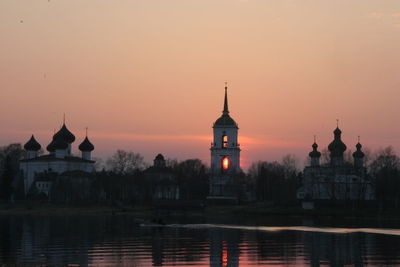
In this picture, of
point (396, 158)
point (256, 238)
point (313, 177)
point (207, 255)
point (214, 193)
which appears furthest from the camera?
point (396, 158)

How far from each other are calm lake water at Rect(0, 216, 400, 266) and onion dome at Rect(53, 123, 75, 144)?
279 ft

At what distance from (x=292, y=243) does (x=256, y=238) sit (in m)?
6.29

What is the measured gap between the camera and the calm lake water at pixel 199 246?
50531 mm

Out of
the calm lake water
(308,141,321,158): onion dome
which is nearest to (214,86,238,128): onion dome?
(308,141,321,158): onion dome

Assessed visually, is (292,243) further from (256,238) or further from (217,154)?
(217,154)

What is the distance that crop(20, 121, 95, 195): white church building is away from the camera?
162m

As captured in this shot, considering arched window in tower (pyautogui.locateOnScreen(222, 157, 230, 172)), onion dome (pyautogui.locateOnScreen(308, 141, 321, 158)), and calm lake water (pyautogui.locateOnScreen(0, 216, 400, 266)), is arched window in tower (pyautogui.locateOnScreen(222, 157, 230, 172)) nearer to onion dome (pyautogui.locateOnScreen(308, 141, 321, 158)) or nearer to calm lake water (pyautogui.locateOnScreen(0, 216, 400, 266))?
onion dome (pyautogui.locateOnScreen(308, 141, 321, 158))

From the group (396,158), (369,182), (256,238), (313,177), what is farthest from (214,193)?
(256,238)

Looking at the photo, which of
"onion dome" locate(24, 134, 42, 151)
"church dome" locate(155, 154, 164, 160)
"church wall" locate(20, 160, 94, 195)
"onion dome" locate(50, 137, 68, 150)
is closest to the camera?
"church wall" locate(20, 160, 94, 195)

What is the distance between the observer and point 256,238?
224 ft

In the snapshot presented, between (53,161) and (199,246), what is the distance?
105m

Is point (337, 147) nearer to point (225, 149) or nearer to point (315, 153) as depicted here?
point (315, 153)

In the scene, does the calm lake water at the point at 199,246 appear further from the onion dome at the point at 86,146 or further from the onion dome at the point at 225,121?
the onion dome at the point at 86,146

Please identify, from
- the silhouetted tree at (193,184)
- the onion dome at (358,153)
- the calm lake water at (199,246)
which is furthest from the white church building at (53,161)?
the calm lake water at (199,246)
